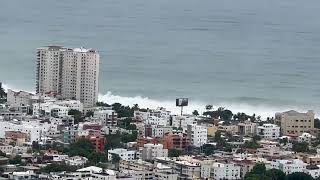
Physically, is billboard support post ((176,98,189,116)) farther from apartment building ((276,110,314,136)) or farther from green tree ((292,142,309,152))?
green tree ((292,142,309,152))

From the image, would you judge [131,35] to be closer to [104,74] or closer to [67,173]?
[104,74]

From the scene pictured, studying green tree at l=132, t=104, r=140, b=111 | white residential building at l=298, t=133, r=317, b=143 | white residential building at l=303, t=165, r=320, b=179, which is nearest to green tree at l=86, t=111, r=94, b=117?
green tree at l=132, t=104, r=140, b=111

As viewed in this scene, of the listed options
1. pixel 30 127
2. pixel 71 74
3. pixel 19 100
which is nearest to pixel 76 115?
pixel 19 100

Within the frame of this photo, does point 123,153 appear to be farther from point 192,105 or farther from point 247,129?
point 192,105

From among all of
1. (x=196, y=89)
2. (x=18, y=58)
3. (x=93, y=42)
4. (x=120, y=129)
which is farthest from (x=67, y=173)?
(x=93, y=42)

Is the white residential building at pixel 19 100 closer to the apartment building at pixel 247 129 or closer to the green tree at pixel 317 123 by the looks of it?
the apartment building at pixel 247 129

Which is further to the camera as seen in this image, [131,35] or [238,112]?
[131,35]
